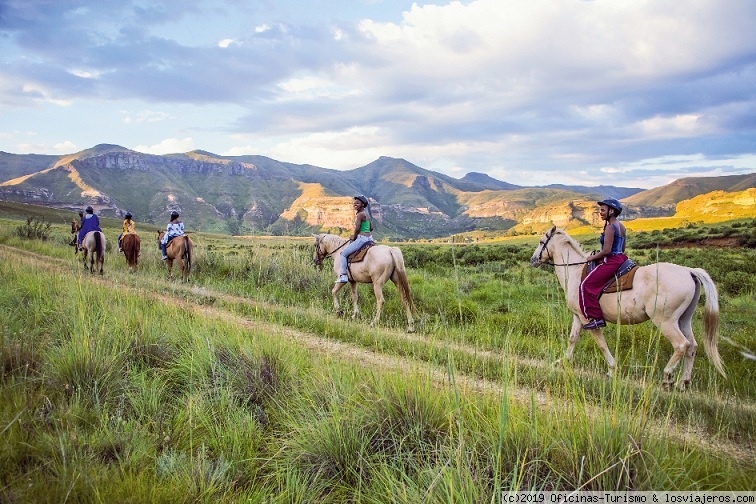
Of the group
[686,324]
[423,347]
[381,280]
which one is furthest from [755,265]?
[423,347]

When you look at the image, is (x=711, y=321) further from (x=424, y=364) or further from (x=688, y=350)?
(x=424, y=364)

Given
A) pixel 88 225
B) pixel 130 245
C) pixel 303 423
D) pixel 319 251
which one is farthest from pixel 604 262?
pixel 88 225

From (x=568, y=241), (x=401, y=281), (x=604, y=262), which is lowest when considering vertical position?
(x=401, y=281)

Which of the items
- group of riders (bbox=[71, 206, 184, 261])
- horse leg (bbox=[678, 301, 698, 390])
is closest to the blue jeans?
horse leg (bbox=[678, 301, 698, 390])

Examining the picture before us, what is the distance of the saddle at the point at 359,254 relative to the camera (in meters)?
10.9

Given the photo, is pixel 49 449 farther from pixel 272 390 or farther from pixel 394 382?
pixel 394 382

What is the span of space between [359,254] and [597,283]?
576 centimetres

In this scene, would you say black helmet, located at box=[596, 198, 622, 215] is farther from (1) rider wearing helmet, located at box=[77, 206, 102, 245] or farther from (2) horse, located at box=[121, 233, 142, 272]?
(1) rider wearing helmet, located at box=[77, 206, 102, 245]

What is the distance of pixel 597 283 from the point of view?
24.0ft

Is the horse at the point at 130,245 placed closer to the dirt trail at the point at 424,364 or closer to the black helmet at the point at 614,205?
the dirt trail at the point at 424,364

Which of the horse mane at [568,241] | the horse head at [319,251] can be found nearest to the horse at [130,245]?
the horse head at [319,251]

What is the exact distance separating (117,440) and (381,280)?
7560 mm

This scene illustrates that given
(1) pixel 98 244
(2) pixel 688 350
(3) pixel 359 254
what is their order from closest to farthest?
(2) pixel 688 350
(3) pixel 359 254
(1) pixel 98 244

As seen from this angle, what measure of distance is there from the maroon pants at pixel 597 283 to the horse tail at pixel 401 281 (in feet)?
12.5
